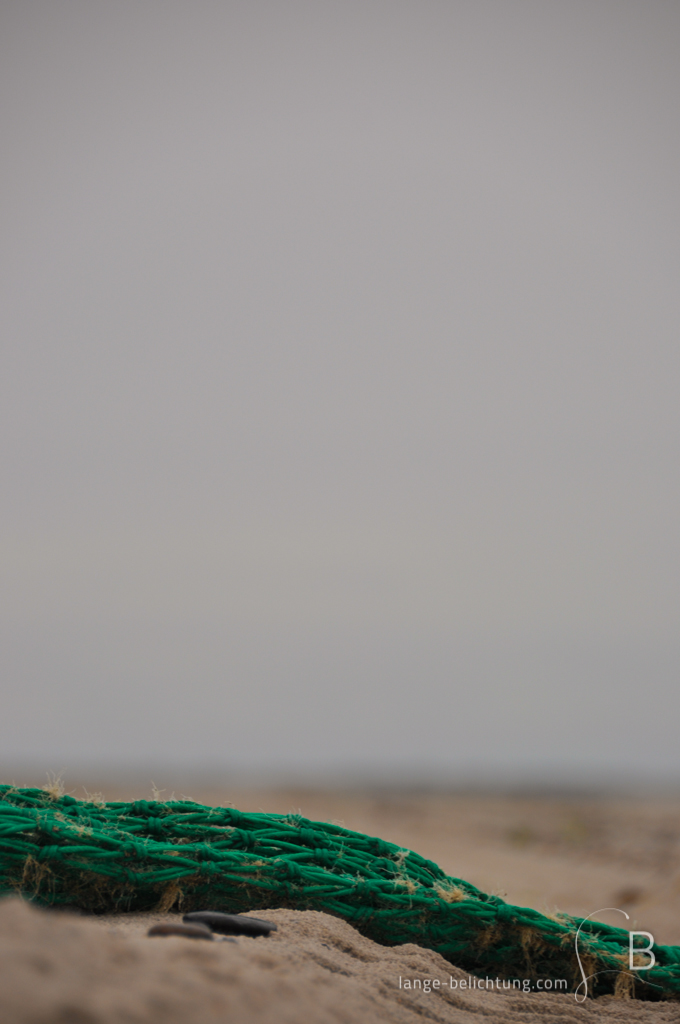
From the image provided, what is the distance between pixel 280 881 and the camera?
291 centimetres

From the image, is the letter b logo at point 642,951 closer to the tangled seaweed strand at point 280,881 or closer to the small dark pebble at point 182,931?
the tangled seaweed strand at point 280,881

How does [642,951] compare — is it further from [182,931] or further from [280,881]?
[182,931]

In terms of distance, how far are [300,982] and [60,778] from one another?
171 centimetres

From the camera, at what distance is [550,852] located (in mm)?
10625

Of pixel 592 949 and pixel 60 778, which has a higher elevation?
pixel 60 778

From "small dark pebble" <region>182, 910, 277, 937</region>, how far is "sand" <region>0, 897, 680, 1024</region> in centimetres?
6

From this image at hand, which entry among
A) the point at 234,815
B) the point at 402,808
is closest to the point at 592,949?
the point at 234,815

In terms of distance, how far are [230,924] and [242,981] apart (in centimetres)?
78

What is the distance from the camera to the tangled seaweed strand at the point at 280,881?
2684mm

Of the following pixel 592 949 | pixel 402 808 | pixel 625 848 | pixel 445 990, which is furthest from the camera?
pixel 402 808

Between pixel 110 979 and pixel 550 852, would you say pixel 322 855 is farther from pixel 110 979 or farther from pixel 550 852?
pixel 550 852
